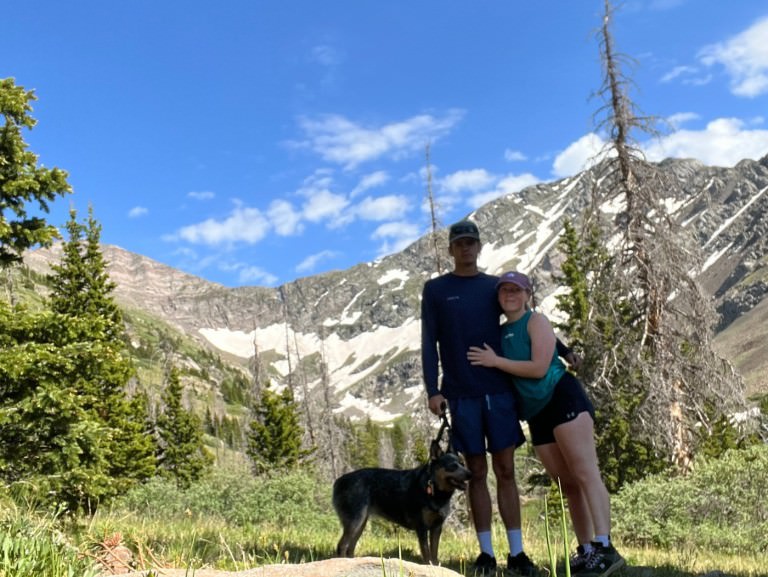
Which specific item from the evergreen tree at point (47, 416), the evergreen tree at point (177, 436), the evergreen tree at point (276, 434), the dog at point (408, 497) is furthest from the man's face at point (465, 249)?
the evergreen tree at point (177, 436)

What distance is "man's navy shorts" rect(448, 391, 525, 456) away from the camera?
514 centimetres

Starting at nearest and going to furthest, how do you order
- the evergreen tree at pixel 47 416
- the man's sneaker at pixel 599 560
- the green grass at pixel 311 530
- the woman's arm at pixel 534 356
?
1. the green grass at pixel 311 530
2. the man's sneaker at pixel 599 560
3. the woman's arm at pixel 534 356
4. the evergreen tree at pixel 47 416

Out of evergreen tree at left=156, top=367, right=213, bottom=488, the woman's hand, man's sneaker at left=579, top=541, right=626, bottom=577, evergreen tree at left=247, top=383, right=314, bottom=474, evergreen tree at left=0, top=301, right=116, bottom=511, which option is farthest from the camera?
evergreen tree at left=156, top=367, right=213, bottom=488

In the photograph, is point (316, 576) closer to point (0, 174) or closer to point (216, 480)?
point (0, 174)

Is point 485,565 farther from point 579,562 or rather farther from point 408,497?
point 408,497

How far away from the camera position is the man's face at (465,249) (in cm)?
540

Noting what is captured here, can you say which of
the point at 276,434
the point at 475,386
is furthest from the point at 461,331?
the point at 276,434

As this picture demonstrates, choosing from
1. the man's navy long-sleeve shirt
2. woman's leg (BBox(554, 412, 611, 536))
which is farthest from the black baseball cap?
woman's leg (BBox(554, 412, 611, 536))

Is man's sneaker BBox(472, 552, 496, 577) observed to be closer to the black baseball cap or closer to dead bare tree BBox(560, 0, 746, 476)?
the black baseball cap

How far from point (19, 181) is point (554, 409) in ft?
33.1

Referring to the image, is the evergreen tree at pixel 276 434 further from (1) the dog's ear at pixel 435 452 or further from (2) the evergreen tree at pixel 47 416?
(1) the dog's ear at pixel 435 452

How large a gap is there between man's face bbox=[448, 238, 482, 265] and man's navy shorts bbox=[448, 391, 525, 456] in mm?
1166

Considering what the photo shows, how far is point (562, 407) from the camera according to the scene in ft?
16.1

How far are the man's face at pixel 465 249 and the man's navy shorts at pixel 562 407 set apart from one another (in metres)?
1.24
